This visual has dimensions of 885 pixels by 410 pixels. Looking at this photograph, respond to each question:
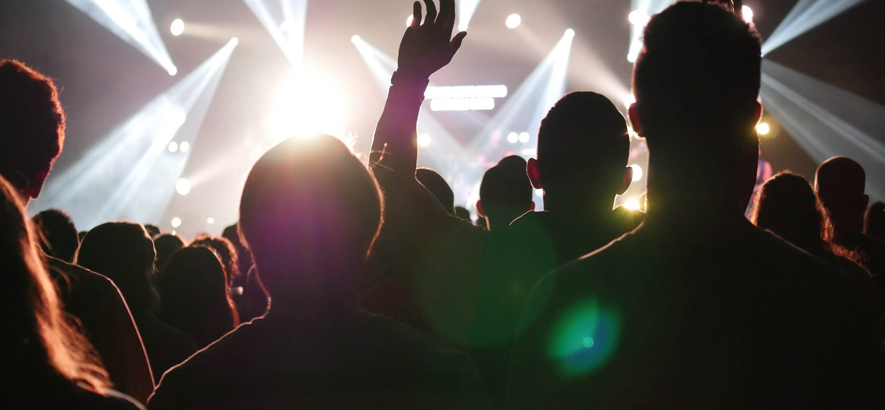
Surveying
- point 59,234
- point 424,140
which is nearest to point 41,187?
point 59,234

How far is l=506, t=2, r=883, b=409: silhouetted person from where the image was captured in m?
1.04

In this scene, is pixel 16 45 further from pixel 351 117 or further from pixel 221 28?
pixel 351 117

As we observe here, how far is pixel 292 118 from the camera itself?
16656 millimetres

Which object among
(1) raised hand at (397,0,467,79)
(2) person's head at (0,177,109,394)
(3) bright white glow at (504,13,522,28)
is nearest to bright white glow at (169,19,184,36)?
(3) bright white glow at (504,13,522,28)

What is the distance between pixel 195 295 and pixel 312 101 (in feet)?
45.3

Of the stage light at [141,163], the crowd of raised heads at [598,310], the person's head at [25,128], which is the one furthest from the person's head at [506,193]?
the stage light at [141,163]

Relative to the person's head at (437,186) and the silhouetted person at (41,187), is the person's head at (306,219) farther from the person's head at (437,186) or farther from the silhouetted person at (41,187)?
the person's head at (437,186)

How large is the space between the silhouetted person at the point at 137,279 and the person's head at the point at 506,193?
5.30 ft

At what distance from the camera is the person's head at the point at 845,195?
354 centimetres

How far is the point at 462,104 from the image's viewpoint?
16.2 meters

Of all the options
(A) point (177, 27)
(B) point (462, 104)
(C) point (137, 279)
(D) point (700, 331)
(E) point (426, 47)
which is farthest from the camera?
(B) point (462, 104)

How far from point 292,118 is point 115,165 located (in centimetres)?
486

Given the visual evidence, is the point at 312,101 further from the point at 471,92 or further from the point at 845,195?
the point at 845,195

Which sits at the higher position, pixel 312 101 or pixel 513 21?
pixel 513 21
